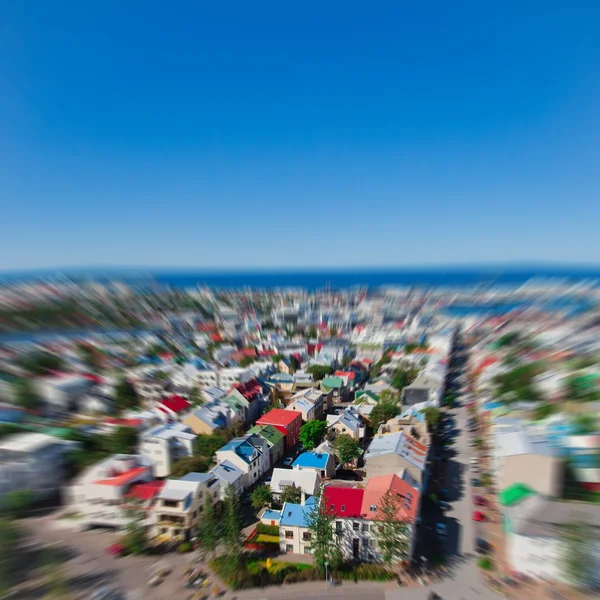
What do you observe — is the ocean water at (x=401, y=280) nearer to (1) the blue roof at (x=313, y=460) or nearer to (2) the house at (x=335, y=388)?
(2) the house at (x=335, y=388)

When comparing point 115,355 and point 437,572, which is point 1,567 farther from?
point 115,355

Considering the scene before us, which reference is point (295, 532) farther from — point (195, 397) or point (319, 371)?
point (319, 371)

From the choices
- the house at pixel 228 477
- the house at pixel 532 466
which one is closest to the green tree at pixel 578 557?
the house at pixel 532 466

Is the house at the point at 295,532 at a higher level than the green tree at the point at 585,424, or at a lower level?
lower

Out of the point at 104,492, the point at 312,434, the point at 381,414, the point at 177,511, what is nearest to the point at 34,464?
the point at 104,492

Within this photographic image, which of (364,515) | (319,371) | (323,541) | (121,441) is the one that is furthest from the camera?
(319,371)

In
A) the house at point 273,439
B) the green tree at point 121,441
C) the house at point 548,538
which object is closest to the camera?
the house at point 548,538

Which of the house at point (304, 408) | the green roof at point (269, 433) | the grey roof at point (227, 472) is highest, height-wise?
the house at point (304, 408)

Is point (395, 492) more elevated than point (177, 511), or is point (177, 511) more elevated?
point (395, 492)

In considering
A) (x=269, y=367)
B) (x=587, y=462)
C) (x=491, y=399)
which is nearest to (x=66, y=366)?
(x=269, y=367)
